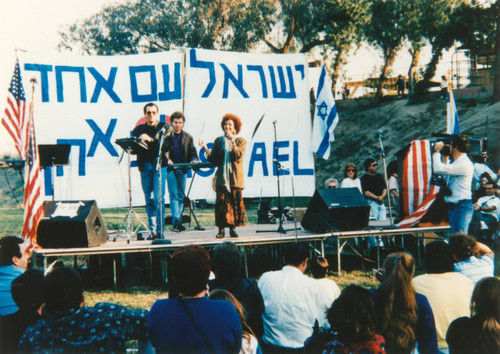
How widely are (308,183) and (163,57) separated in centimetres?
424

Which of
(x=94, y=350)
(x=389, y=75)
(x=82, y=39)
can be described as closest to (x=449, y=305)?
(x=94, y=350)

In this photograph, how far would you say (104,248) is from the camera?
6.73 m

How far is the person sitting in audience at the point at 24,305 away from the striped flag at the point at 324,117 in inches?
315

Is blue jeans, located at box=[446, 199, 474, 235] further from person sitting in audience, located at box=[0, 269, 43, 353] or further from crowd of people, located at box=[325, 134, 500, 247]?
person sitting in audience, located at box=[0, 269, 43, 353]

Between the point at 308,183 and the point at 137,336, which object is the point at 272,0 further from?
the point at 137,336

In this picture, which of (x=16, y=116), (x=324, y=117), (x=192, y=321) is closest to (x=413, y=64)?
(x=324, y=117)

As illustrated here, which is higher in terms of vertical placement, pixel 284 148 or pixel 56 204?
pixel 284 148

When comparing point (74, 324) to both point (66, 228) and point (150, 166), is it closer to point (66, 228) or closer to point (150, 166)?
point (66, 228)

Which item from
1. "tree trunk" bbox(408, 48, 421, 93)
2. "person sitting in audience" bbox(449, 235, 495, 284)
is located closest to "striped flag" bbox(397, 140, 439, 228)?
"person sitting in audience" bbox(449, 235, 495, 284)

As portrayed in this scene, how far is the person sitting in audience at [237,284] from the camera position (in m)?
3.33

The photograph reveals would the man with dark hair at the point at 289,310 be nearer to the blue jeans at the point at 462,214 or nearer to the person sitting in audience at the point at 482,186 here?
the blue jeans at the point at 462,214

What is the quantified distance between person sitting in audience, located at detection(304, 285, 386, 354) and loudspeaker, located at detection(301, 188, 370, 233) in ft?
16.5

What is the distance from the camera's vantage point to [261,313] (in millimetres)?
3387

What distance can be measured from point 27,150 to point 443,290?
6.05m
